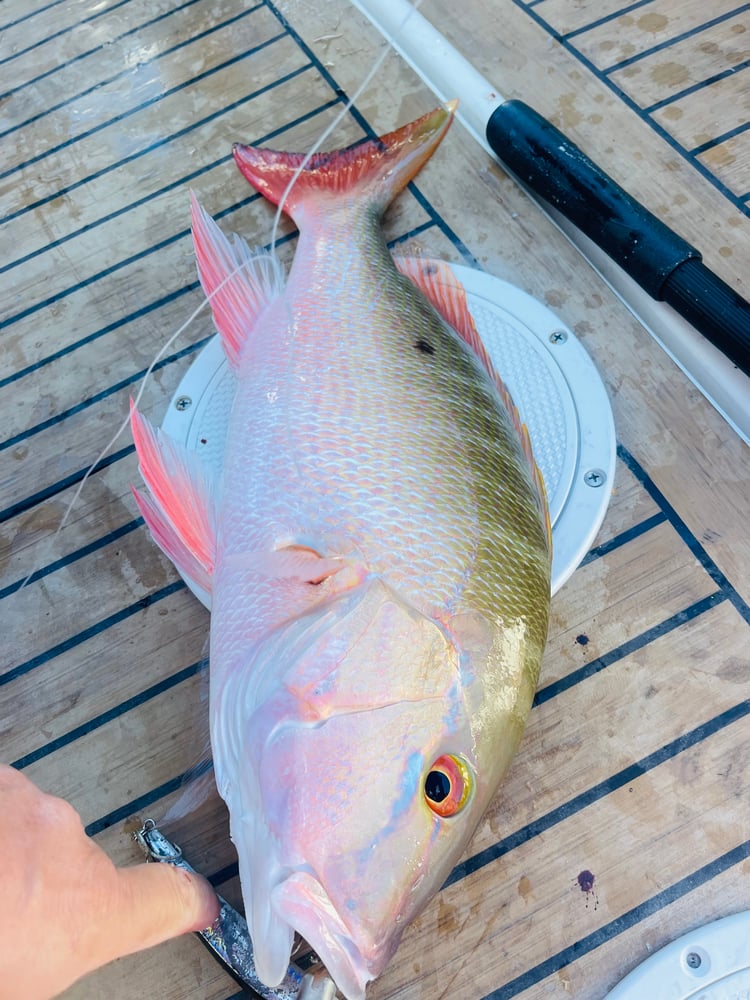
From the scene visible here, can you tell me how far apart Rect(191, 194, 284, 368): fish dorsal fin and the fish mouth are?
1155 millimetres

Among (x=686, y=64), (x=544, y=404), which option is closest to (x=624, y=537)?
(x=544, y=404)

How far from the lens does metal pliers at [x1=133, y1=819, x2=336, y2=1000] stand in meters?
1.23

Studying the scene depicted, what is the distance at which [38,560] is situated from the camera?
189cm

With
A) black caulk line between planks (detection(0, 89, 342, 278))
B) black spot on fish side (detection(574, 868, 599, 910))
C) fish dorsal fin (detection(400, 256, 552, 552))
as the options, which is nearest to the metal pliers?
black spot on fish side (detection(574, 868, 599, 910))

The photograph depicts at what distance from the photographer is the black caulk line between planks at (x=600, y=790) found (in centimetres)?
149

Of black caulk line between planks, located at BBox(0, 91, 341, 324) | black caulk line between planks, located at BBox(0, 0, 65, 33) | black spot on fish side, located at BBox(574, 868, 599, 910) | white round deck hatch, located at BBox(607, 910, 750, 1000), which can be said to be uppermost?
black caulk line between planks, located at BBox(0, 0, 65, 33)

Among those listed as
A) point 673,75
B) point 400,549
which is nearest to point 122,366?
point 400,549

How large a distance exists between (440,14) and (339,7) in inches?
15.1

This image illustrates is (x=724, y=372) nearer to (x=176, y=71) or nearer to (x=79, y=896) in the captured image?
(x=79, y=896)

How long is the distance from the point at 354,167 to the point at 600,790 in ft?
5.64

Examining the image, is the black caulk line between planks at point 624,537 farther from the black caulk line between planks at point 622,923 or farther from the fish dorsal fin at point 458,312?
the black caulk line between planks at point 622,923

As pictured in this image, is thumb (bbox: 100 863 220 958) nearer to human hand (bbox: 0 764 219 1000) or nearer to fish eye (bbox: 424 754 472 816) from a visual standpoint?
human hand (bbox: 0 764 219 1000)

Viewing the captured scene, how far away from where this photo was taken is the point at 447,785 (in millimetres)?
1110

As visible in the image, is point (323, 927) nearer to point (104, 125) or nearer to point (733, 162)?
point (733, 162)
